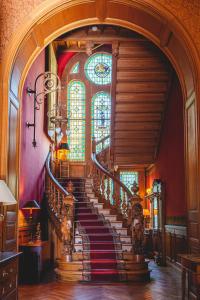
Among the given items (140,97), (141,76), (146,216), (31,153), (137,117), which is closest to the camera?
(31,153)

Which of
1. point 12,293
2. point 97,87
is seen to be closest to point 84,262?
point 12,293

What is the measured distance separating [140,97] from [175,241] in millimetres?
3637

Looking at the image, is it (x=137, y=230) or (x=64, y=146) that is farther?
(x=64, y=146)

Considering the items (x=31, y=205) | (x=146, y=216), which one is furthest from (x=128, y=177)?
(x=31, y=205)

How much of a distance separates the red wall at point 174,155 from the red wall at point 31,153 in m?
3.19

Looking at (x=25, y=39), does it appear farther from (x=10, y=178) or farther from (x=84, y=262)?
(x=84, y=262)

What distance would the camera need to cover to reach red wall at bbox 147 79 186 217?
9.06 meters

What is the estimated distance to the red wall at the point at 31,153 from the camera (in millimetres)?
8656

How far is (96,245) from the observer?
8617 mm

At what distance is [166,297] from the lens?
6.11 metres

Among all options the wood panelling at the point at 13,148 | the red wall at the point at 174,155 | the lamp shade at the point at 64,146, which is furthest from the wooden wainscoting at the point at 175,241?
the lamp shade at the point at 64,146

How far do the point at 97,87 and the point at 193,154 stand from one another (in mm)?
11347

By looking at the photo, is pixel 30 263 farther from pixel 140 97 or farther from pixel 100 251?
pixel 140 97

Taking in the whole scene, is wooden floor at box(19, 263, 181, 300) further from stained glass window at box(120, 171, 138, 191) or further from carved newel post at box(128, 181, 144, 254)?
stained glass window at box(120, 171, 138, 191)
